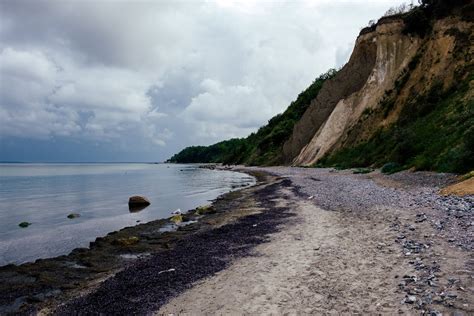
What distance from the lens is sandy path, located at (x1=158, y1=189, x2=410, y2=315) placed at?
5.96 meters

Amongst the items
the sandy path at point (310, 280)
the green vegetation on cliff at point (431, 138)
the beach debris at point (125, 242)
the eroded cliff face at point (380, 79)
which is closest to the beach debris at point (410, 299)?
the sandy path at point (310, 280)

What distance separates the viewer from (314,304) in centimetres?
596

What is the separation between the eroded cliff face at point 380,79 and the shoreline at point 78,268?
30.3 meters

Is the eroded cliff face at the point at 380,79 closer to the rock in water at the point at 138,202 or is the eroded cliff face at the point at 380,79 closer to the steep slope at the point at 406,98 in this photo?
the steep slope at the point at 406,98

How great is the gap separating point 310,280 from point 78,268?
7194mm

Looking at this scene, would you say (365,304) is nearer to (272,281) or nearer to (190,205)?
(272,281)

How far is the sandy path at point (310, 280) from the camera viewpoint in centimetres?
596

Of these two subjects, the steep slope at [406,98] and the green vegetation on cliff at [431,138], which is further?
the steep slope at [406,98]

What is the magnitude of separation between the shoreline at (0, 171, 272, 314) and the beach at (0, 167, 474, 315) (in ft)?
0.18

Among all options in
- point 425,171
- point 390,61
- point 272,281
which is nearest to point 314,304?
point 272,281

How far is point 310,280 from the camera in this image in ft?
23.1

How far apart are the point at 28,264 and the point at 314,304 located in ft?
30.8

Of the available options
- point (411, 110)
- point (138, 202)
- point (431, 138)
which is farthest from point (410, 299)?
point (411, 110)

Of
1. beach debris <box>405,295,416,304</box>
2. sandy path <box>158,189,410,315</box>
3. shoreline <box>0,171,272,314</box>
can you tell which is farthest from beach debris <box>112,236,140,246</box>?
beach debris <box>405,295,416,304</box>
